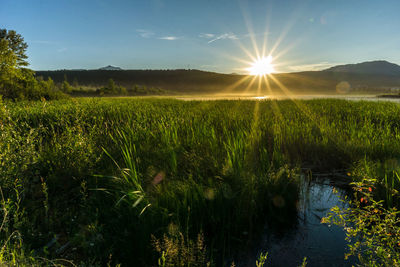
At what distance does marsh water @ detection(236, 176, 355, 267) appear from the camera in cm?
243

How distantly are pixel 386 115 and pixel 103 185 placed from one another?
822 centimetres

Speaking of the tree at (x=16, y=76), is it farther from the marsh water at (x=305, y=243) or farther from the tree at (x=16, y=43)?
the marsh water at (x=305, y=243)

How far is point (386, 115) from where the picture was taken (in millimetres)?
7312

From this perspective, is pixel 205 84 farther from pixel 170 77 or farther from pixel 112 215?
pixel 112 215

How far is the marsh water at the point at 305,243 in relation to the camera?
7.98ft

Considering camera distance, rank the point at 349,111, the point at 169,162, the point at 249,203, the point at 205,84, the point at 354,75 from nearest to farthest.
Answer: the point at 249,203 → the point at 169,162 → the point at 349,111 → the point at 205,84 → the point at 354,75

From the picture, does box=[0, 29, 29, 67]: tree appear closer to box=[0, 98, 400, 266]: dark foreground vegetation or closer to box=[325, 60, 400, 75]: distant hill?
box=[0, 98, 400, 266]: dark foreground vegetation

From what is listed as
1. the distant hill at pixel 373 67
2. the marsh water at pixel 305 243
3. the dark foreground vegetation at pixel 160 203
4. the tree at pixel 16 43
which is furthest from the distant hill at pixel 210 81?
the marsh water at pixel 305 243

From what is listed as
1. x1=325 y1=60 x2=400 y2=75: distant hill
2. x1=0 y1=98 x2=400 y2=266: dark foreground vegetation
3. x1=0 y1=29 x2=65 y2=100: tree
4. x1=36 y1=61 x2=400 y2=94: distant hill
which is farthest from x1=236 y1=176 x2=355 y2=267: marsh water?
x1=325 y1=60 x2=400 y2=75: distant hill

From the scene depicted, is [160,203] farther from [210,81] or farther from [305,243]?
[210,81]

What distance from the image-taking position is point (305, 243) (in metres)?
2.68

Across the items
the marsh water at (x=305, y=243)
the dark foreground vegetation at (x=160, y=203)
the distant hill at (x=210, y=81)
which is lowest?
the marsh water at (x=305, y=243)

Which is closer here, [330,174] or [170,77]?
[330,174]

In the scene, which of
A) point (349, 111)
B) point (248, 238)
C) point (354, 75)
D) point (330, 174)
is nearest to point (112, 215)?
point (248, 238)
